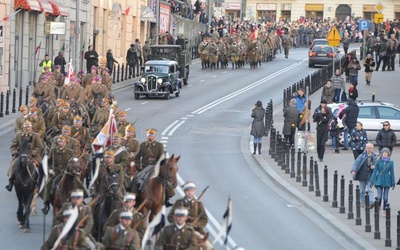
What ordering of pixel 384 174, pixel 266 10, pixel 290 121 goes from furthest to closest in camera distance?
pixel 266 10
pixel 290 121
pixel 384 174

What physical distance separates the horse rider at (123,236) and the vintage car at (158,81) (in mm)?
34340

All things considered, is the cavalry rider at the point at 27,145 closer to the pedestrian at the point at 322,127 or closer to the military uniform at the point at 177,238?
the military uniform at the point at 177,238

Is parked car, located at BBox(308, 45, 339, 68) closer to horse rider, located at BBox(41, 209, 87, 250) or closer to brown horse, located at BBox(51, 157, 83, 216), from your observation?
brown horse, located at BBox(51, 157, 83, 216)

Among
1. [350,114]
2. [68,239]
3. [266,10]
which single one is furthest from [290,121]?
[266,10]

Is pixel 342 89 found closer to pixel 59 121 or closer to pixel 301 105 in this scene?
pixel 301 105

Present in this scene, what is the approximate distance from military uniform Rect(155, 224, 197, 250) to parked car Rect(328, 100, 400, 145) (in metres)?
22.9

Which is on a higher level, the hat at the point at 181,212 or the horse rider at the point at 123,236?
the hat at the point at 181,212

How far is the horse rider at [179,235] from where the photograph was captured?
16984mm

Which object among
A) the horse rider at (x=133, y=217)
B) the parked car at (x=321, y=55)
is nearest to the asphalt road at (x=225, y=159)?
the parked car at (x=321, y=55)

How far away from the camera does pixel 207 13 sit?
91.5 metres

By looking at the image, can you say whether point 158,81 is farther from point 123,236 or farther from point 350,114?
point 123,236

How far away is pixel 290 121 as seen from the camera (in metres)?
38.3

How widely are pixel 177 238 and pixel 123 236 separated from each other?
704mm

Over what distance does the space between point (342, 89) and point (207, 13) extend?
42.4 meters
